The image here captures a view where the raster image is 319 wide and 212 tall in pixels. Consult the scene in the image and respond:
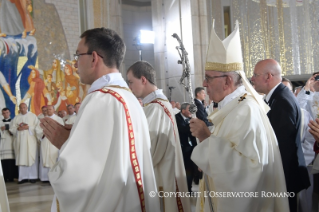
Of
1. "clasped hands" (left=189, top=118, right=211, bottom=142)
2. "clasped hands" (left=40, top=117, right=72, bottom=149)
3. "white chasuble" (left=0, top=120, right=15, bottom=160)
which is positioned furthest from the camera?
"white chasuble" (left=0, top=120, right=15, bottom=160)

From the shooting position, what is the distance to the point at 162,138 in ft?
11.9

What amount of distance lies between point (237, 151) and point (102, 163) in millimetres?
981

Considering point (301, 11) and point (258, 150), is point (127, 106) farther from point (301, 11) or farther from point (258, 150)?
point (301, 11)

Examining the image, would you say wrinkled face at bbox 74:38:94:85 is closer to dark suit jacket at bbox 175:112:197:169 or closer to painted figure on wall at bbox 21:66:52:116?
dark suit jacket at bbox 175:112:197:169

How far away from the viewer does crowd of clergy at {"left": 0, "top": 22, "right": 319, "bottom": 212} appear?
2.08m

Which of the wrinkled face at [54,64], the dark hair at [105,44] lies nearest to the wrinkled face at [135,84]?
the dark hair at [105,44]

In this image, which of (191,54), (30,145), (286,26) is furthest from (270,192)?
(286,26)

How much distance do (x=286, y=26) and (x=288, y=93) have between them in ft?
37.3

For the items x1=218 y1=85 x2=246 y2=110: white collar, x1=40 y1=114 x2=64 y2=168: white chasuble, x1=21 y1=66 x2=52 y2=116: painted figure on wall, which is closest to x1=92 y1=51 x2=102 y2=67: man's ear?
x1=218 y1=85 x2=246 y2=110: white collar

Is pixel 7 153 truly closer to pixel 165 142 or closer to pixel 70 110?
pixel 70 110

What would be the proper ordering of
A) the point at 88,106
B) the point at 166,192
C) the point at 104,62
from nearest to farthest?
the point at 88,106 < the point at 104,62 < the point at 166,192

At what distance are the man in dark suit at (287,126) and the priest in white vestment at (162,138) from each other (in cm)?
100

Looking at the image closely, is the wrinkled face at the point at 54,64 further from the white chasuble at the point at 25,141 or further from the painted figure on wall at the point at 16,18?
the white chasuble at the point at 25,141

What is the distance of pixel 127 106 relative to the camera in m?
2.27
